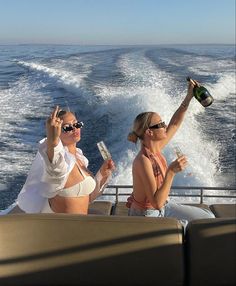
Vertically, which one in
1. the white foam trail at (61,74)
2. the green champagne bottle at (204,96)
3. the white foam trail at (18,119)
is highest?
the green champagne bottle at (204,96)

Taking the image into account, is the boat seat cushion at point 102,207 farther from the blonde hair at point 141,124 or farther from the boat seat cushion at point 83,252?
the boat seat cushion at point 83,252

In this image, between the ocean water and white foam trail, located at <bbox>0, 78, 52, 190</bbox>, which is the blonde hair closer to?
the ocean water

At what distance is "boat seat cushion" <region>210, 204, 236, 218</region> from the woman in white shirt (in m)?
0.99

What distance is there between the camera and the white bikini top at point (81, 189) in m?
2.32

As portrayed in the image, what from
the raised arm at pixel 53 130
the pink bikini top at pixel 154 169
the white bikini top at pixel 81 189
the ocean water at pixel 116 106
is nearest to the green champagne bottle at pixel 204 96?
the pink bikini top at pixel 154 169

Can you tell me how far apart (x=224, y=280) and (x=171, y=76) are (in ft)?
53.2

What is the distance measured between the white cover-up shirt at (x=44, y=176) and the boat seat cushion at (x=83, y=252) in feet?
0.99

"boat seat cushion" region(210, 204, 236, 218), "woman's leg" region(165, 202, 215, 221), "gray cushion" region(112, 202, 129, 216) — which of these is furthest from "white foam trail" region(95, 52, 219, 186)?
"woman's leg" region(165, 202, 215, 221)

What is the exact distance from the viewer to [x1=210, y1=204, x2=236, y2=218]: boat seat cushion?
3113mm

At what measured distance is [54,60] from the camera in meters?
23.4

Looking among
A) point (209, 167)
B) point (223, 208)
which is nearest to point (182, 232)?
point (223, 208)

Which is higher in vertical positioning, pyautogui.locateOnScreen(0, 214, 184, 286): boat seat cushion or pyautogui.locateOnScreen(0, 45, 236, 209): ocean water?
pyautogui.locateOnScreen(0, 214, 184, 286): boat seat cushion

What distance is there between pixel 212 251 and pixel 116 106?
11.3m

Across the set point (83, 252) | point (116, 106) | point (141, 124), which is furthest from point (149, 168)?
point (116, 106)
